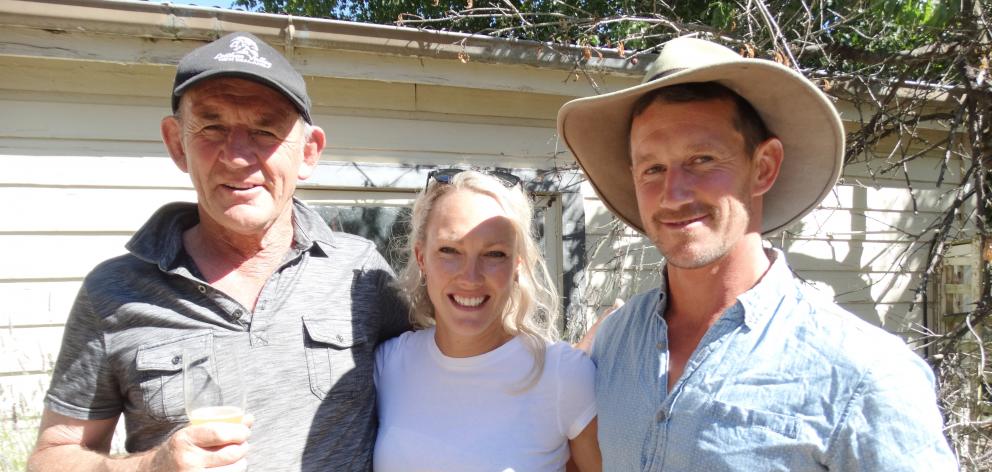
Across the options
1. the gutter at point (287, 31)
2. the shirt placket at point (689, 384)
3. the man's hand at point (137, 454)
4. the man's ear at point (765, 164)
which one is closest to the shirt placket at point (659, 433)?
the shirt placket at point (689, 384)

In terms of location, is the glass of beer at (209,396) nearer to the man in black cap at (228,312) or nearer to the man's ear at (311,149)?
the man in black cap at (228,312)

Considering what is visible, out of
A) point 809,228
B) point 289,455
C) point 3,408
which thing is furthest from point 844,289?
point 3,408

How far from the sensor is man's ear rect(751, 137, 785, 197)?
64.2 inches

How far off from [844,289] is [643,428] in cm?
449

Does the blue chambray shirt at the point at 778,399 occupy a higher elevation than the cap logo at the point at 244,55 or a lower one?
lower

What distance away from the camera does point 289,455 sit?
5.66 feet

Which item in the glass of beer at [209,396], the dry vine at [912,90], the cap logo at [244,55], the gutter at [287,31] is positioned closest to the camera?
the glass of beer at [209,396]

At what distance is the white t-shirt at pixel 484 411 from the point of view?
1786mm

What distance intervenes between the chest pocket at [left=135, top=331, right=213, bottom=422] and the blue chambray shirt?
108cm

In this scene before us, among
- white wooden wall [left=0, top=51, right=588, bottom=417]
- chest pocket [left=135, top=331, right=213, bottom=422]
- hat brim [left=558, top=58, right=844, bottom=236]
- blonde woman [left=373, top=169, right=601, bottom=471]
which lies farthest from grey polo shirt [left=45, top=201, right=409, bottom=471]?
white wooden wall [left=0, top=51, right=588, bottom=417]

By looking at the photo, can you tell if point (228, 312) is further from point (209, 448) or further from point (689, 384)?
point (689, 384)

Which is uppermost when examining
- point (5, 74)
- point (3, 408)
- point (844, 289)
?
point (5, 74)

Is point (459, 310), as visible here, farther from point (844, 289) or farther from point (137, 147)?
point (844, 289)

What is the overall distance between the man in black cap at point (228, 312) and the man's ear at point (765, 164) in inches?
46.0
